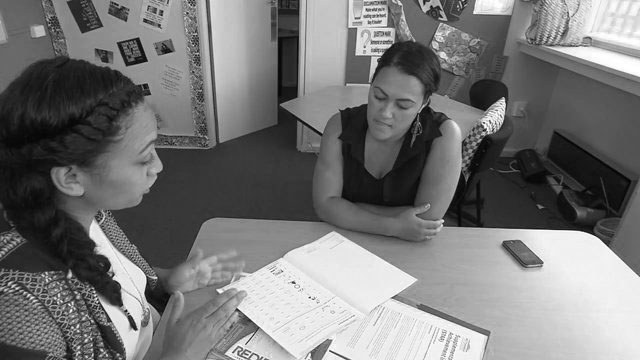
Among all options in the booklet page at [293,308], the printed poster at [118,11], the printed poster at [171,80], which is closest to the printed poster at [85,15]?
the printed poster at [118,11]

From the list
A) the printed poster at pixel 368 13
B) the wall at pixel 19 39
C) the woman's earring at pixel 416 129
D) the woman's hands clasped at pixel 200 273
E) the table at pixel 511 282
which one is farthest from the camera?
the printed poster at pixel 368 13

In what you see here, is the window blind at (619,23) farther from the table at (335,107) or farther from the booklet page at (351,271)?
the booklet page at (351,271)

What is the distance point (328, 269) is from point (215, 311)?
31cm

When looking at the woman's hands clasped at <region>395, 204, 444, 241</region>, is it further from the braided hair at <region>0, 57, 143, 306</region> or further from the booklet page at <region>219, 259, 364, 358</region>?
the braided hair at <region>0, 57, 143, 306</region>

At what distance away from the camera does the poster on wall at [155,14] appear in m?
3.18

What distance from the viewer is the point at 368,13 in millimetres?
3199

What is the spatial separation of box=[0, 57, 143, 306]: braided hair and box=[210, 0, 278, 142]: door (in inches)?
114

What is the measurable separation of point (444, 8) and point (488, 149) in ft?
6.36

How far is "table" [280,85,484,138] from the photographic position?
2.24 meters

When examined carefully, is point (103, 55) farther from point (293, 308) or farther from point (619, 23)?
point (619, 23)

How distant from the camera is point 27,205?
2.14ft

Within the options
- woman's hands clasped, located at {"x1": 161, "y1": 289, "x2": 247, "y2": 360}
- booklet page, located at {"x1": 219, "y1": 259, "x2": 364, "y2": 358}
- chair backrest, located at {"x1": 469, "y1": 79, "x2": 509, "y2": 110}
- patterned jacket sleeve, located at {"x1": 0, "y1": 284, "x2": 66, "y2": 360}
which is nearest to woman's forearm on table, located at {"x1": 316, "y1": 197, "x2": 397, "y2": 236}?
booklet page, located at {"x1": 219, "y1": 259, "x2": 364, "y2": 358}

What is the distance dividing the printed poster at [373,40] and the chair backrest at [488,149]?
5.57ft

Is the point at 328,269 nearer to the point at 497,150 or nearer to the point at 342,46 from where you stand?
the point at 497,150
